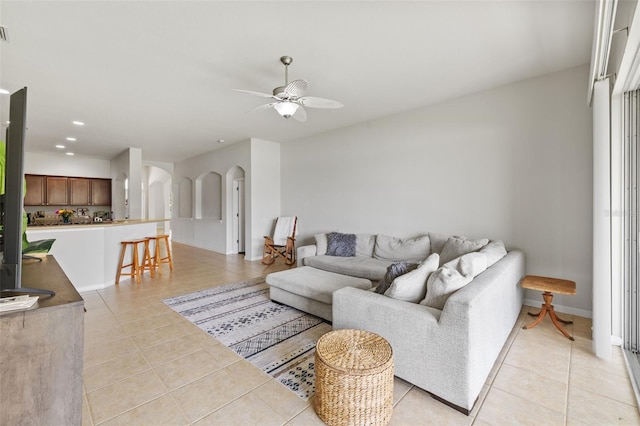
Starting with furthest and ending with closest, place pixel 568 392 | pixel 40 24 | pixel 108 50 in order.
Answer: pixel 108 50 < pixel 40 24 < pixel 568 392

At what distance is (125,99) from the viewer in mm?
3904

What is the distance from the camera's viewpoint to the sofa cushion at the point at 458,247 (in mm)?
3424

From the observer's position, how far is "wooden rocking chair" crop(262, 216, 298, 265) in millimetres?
5885

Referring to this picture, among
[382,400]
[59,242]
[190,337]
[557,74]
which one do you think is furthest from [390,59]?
[59,242]

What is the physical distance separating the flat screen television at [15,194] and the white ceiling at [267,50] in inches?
53.7

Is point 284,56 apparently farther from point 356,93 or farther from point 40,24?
point 40,24

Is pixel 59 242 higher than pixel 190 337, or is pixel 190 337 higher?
pixel 59 242

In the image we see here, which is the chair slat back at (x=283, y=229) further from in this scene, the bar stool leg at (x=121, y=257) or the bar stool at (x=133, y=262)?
the bar stool leg at (x=121, y=257)

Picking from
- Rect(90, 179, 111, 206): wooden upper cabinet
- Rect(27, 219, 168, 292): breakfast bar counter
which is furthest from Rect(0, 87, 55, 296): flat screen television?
Rect(90, 179, 111, 206): wooden upper cabinet

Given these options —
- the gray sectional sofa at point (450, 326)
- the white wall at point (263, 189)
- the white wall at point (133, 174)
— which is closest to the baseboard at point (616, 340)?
the gray sectional sofa at point (450, 326)

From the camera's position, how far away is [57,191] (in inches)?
306

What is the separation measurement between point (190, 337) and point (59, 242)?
285 cm

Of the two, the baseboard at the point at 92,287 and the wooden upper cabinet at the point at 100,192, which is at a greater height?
the wooden upper cabinet at the point at 100,192

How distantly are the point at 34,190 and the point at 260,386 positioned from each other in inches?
358
